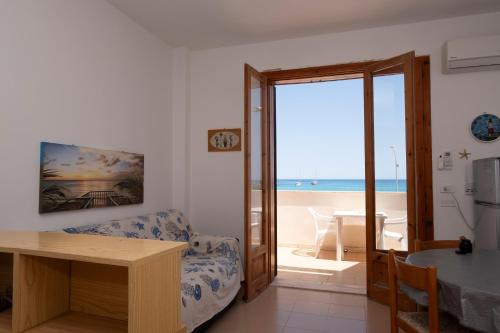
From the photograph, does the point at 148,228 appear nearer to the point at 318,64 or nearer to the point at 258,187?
the point at 258,187

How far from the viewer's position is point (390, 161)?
3420 millimetres

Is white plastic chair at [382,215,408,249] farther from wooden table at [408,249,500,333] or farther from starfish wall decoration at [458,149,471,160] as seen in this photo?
wooden table at [408,249,500,333]

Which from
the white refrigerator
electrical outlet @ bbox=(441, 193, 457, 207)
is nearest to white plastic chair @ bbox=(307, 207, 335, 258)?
electrical outlet @ bbox=(441, 193, 457, 207)

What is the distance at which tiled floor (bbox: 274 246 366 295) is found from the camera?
383 centimetres

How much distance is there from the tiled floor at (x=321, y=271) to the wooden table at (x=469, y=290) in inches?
74.5

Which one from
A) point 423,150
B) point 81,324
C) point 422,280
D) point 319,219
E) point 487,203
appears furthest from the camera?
point 319,219

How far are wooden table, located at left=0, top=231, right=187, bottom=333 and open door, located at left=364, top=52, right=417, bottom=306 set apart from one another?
105 inches

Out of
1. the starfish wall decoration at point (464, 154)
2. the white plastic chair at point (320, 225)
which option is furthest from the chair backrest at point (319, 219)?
the starfish wall decoration at point (464, 154)

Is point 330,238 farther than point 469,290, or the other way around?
point 330,238

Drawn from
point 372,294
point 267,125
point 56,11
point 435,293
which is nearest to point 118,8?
point 56,11

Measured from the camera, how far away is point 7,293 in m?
1.50

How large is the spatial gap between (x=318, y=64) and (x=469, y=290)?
9.58 feet

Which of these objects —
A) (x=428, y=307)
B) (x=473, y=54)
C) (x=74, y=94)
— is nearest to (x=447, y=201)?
(x=473, y=54)

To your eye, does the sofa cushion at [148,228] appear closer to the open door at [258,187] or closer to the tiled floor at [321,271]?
the open door at [258,187]
